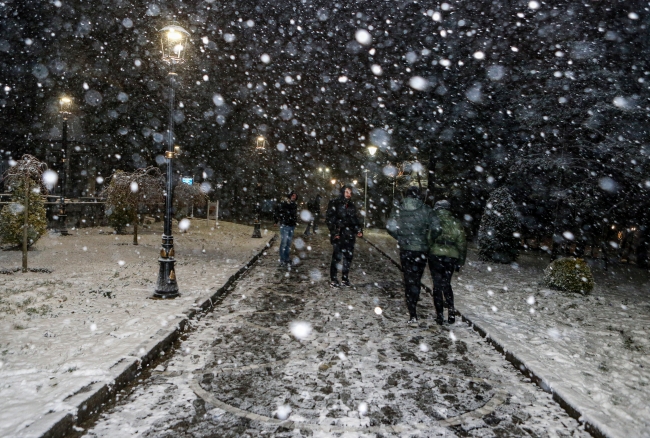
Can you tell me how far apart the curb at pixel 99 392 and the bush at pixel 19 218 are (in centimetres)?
847

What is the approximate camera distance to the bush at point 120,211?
16.8m

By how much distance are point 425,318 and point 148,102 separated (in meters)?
25.6

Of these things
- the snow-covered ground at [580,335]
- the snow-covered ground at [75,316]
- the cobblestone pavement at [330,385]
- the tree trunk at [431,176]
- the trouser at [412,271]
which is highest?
the tree trunk at [431,176]

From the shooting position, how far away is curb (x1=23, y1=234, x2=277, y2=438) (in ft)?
11.5

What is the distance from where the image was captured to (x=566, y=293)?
410 inches

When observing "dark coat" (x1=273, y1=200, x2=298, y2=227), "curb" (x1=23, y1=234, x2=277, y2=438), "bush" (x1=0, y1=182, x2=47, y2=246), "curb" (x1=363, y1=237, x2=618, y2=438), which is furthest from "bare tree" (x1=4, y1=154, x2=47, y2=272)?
"curb" (x1=363, y1=237, x2=618, y2=438)

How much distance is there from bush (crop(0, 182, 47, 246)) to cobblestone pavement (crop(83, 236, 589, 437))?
8.17 m

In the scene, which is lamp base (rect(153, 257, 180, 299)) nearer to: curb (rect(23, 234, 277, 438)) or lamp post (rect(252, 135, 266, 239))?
curb (rect(23, 234, 277, 438))

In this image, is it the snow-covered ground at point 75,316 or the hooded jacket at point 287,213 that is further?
the hooded jacket at point 287,213

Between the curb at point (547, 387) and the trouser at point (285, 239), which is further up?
the trouser at point (285, 239)

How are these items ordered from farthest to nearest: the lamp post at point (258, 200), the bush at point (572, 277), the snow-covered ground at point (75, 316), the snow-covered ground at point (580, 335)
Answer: the lamp post at point (258, 200), the bush at point (572, 277), the snow-covered ground at point (580, 335), the snow-covered ground at point (75, 316)

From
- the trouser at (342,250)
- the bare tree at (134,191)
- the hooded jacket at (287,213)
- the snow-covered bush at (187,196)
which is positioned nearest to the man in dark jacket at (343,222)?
the trouser at (342,250)

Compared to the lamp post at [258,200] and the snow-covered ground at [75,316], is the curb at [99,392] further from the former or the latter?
the lamp post at [258,200]

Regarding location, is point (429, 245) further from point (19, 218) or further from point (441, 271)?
point (19, 218)
